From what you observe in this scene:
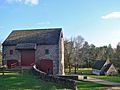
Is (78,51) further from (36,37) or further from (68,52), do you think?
(36,37)

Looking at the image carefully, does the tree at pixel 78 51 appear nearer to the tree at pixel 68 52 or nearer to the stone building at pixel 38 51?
the tree at pixel 68 52

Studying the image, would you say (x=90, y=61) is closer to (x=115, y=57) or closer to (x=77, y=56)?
(x=115, y=57)

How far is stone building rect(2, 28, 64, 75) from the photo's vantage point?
50.3m

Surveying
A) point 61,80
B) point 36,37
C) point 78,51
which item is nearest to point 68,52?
point 78,51

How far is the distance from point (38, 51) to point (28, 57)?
2.18 meters

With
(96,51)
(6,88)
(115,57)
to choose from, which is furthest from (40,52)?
(96,51)

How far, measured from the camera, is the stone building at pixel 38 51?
1981 inches

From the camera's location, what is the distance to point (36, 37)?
52.8m

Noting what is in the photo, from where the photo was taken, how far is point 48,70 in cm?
5059

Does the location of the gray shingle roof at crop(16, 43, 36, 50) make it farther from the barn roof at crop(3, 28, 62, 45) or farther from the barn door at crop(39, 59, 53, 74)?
the barn door at crop(39, 59, 53, 74)

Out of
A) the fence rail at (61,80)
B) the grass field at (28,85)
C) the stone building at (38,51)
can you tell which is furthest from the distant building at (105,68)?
the grass field at (28,85)

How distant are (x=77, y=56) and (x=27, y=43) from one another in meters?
37.8

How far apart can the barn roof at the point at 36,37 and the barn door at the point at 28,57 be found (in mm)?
2118

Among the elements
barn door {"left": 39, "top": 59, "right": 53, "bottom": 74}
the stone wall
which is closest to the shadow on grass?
the stone wall
